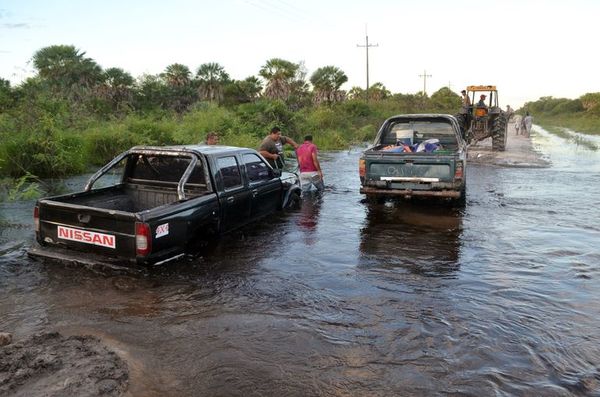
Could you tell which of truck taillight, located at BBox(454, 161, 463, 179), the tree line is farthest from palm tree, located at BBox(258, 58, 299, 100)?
truck taillight, located at BBox(454, 161, 463, 179)

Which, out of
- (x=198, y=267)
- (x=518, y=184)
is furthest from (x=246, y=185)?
(x=518, y=184)

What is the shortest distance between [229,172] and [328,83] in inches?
1779

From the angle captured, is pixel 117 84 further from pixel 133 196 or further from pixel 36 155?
pixel 133 196

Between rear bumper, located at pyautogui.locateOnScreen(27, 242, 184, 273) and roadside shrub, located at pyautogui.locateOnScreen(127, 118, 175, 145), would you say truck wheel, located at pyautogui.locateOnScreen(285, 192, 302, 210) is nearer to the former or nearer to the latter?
rear bumper, located at pyautogui.locateOnScreen(27, 242, 184, 273)

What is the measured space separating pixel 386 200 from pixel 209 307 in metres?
6.58

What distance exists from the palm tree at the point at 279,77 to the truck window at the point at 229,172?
1535 inches

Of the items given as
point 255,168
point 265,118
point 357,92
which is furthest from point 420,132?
point 357,92

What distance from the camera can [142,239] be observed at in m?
5.07

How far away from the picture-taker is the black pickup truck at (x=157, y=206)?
204 inches

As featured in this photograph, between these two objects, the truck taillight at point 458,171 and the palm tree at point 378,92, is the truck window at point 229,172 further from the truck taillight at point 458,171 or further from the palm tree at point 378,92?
the palm tree at point 378,92

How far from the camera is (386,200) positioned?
10688 millimetres

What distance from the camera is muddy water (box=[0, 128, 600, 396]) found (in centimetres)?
359

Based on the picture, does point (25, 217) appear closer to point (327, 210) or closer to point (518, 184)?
point (327, 210)

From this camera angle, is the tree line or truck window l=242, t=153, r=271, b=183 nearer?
truck window l=242, t=153, r=271, b=183
